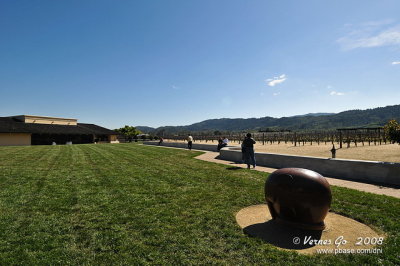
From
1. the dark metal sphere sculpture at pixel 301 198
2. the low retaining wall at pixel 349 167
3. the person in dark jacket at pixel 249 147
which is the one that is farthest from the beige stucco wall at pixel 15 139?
the dark metal sphere sculpture at pixel 301 198

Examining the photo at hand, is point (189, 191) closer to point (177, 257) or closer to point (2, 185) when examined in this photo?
point (177, 257)

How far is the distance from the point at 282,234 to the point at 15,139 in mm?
47740

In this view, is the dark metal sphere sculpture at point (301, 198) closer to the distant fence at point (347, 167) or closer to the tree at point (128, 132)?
the distant fence at point (347, 167)

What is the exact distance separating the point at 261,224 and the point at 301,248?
1.08 m

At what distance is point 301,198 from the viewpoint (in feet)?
14.8

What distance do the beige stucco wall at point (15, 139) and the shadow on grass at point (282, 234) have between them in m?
46.7

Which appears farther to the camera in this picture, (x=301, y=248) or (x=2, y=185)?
(x=2, y=185)

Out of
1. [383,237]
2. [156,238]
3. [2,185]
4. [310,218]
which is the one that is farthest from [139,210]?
[2,185]

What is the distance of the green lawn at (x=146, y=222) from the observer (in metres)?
3.67

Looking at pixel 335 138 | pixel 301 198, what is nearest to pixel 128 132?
pixel 335 138

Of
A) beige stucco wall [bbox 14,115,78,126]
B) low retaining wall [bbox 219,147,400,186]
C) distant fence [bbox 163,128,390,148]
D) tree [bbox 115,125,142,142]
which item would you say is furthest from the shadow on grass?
tree [bbox 115,125,142,142]

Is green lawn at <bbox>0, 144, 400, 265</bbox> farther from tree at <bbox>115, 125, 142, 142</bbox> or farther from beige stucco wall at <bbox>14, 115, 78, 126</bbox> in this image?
tree at <bbox>115, 125, 142, 142</bbox>

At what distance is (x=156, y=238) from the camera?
4.33 metres

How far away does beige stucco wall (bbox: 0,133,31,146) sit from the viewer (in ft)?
120
